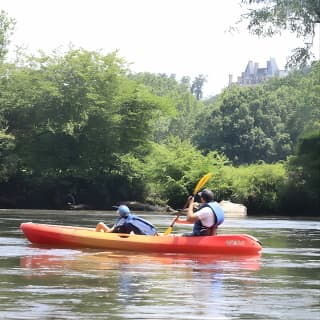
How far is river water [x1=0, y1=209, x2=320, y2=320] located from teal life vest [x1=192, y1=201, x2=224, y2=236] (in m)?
0.71

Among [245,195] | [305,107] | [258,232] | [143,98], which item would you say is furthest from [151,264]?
[305,107]

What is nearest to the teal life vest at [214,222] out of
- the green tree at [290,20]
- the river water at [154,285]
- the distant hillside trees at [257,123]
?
the river water at [154,285]

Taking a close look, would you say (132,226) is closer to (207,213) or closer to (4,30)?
(207,213)

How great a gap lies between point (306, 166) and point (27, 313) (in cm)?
3721

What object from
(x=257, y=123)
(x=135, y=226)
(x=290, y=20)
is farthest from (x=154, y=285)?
(x=257, y=123)

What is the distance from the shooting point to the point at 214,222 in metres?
18.3

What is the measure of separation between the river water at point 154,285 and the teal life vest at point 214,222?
27.8 inches

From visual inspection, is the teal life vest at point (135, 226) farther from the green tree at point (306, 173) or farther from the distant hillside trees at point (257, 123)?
the distant hillside trees at point (257, 123)

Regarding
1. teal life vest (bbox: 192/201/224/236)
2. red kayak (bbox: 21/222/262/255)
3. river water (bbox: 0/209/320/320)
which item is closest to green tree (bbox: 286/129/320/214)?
river water (bbox: 0/209/320/320)

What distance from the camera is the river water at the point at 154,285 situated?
9992 millimetres

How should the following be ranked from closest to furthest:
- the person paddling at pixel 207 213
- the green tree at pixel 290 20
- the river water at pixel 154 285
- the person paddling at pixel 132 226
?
the river water at pixel 154 285 < the person paddling at pixel 207 213 < the person paddling at pixel 132 226 < the green tree at pixel 290 20

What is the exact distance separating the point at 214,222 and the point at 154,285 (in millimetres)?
6007

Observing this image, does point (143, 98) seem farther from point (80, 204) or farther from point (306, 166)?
point (306, 166)

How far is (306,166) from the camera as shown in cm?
4591
